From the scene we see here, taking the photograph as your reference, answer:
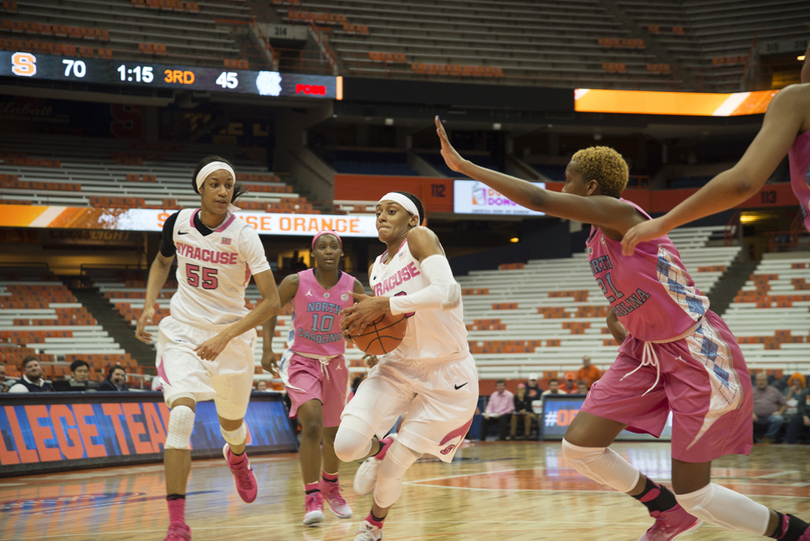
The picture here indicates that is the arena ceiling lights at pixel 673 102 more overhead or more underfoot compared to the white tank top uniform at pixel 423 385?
more overhead

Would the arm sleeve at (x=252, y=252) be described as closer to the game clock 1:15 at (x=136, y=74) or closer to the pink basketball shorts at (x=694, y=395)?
the pink basketball shorts at (x=694, y=395)

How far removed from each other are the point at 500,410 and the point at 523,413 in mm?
439

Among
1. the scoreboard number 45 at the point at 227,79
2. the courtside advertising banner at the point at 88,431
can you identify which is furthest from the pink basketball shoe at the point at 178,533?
the scoreboard number 45 at the point at 227,79

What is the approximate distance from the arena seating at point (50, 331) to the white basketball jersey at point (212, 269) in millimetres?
13708

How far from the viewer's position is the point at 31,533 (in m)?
5.19

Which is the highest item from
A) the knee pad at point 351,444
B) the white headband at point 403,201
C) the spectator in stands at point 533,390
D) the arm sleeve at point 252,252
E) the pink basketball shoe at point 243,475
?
the white headband at point 403,201

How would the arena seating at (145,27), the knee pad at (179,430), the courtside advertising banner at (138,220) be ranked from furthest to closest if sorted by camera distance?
the arena seating at (145,27), the courtside advertising banner at (138,220), the knee pad at (179,430)

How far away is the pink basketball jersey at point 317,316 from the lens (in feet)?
20.7

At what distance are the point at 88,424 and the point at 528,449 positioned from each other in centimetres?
666

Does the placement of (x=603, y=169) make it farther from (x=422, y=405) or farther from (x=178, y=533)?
(x=178, y=533)

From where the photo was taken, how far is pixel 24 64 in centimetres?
2166

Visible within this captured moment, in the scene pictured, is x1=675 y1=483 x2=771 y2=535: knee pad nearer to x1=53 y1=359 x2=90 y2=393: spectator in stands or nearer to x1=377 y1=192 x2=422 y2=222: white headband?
x1=377 y1=192 x2=422 y2=222: white headband

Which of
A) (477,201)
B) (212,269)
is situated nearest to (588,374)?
(477,201)

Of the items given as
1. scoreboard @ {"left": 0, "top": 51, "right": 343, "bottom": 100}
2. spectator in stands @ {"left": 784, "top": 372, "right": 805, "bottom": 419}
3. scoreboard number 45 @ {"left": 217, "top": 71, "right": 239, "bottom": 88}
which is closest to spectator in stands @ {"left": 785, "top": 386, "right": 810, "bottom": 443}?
spectator in stands @ {"left": 784, "top": 372, "right": 805, "bottom": 419}
